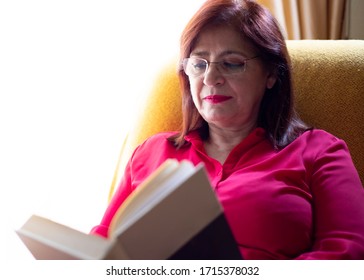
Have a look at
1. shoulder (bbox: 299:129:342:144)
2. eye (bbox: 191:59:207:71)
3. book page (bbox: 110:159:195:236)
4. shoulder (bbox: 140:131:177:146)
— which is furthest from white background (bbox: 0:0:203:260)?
book page (bbox: 110:159:195:236)

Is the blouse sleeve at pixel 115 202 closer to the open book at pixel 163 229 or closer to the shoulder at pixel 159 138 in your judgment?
the shoulder at pixel 159 138

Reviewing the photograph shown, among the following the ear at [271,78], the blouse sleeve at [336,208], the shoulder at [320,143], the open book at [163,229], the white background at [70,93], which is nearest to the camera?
the open book at [163,229]

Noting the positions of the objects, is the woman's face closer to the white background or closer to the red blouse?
the red blouse

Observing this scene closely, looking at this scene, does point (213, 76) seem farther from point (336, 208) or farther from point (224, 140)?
point (336, 208)

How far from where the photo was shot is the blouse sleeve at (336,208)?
3.18ft

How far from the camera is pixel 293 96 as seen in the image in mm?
1270

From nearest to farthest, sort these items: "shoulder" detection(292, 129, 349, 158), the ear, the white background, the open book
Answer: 1. the open book
2. "shoulder" detection(292, 129, 349, 158)
3. the ear
4. the white background

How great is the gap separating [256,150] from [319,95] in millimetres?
281

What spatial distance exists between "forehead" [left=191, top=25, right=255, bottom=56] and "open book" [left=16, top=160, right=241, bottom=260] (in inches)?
21.1

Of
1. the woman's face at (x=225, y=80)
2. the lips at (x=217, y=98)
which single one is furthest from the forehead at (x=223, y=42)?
the lips at (x=217, y=98)

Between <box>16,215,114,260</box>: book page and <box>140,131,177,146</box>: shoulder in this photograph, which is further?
<box>140,131,177,146</box>: shoulder

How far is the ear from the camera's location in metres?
1.24

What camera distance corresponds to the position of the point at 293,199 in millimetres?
1052

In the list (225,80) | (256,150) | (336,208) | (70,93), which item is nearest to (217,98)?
(225,80)
